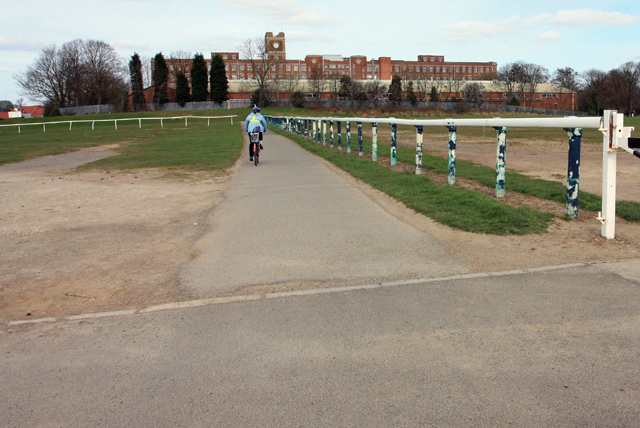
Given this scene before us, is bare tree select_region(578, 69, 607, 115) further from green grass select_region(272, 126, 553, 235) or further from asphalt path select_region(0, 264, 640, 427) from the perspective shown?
asphalt path select_region(0, 264, 640, 427)

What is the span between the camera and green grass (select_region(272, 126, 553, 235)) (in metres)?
6.59

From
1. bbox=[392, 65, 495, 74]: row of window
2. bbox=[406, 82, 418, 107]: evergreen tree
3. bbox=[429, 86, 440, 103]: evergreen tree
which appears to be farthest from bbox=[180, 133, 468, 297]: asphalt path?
bbox=[392, 65, 495, 74]: row of window

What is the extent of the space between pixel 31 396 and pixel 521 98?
120 m

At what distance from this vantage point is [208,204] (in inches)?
374

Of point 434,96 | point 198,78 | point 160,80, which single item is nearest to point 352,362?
point 198,78

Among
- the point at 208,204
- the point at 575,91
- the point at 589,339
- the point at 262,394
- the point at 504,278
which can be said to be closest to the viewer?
the point at 262,394

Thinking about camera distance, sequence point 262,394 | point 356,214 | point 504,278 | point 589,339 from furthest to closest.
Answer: point 356,214 → point 504,278 → point 589,339 → point 262,394

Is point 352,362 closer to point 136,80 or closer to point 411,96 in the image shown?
point 411,96

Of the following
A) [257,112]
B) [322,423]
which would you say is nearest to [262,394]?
[322,423]

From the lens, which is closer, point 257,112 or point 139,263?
point 139,263

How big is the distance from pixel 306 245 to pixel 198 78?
333 feet

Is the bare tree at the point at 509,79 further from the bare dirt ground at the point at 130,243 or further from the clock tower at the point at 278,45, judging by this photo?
the bare dirt ground at the point at 130,243

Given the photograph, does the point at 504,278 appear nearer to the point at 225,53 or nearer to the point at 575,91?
the point at 575,91

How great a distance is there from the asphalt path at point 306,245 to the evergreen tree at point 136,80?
4023 inches
